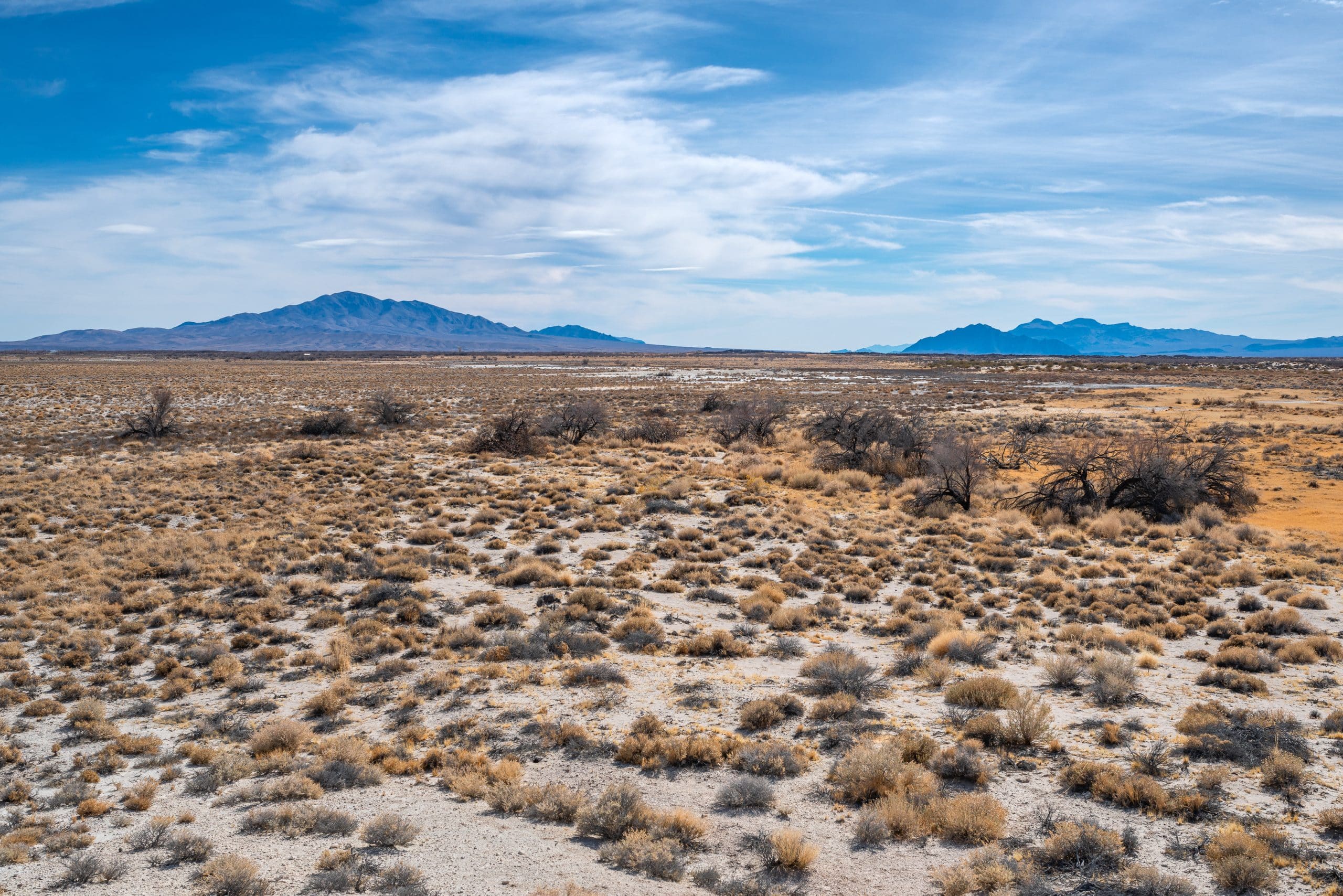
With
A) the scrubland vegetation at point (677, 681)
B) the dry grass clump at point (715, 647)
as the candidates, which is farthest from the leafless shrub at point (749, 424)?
the dry grass clump at point (715, 647)

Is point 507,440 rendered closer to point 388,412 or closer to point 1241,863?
point 388,412

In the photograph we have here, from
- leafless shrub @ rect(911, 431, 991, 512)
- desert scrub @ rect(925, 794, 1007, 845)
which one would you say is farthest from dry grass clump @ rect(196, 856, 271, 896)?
leafless shrub @ rect(911, 431, 991, 512)

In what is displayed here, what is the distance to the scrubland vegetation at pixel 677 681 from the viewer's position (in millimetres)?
5594

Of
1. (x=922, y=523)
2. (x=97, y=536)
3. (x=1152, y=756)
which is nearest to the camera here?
(x=1152, y=756)

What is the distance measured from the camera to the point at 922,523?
1762cm

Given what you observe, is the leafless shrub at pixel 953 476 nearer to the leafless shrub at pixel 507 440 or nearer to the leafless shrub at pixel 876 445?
the leafless shrub at pixel 876 445

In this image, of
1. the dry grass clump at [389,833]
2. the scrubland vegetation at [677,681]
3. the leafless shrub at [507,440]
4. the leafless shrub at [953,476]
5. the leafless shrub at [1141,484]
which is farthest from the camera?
the leafless shrub at [507,440]

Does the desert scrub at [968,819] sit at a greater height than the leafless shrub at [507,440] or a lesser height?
lesser

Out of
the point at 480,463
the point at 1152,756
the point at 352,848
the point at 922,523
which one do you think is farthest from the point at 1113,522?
the point at 480,463

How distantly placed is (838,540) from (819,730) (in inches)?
347

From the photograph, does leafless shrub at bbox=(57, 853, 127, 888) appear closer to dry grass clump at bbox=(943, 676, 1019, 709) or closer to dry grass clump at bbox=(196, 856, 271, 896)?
dry grass clump at bbox=(196, 856, 271, 896)

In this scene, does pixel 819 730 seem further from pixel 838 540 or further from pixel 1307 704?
pixel 838 540

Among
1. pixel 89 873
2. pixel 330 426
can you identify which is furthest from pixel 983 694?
pixel 330 426

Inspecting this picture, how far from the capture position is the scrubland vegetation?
5.59 meters
